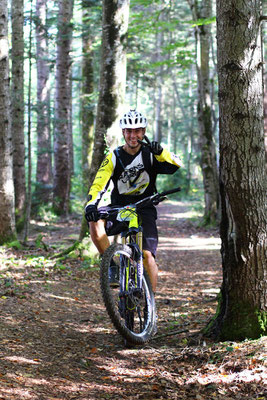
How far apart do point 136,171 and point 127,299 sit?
1391 mm

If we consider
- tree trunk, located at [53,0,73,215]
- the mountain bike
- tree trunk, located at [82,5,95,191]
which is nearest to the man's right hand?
the mountain bike

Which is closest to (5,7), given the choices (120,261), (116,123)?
(116,123)

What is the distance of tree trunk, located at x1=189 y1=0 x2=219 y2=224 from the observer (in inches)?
622

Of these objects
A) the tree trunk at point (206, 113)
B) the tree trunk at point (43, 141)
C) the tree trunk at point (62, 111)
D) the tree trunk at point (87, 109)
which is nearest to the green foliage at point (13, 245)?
the tree trunk at point (62, 111)

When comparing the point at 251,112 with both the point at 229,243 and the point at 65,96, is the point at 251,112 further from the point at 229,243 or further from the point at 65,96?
the point at 65,96

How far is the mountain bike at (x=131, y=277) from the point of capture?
4539 millimetres

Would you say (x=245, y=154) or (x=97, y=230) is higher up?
(x=245, y=154)

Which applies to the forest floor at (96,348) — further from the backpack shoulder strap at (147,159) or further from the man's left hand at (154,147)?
the man's left hand at (154,147)

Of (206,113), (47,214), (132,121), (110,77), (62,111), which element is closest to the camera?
(132,121)

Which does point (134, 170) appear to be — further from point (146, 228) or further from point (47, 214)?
point (47, 214)

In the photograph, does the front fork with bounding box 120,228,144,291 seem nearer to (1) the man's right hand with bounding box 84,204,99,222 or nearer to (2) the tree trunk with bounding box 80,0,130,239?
(1) the man's right hand with bounding box 84,204,99,222

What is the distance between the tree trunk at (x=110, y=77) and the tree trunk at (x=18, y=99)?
3.72m

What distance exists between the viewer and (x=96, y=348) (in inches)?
186

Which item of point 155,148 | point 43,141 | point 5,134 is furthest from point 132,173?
point 43,141
